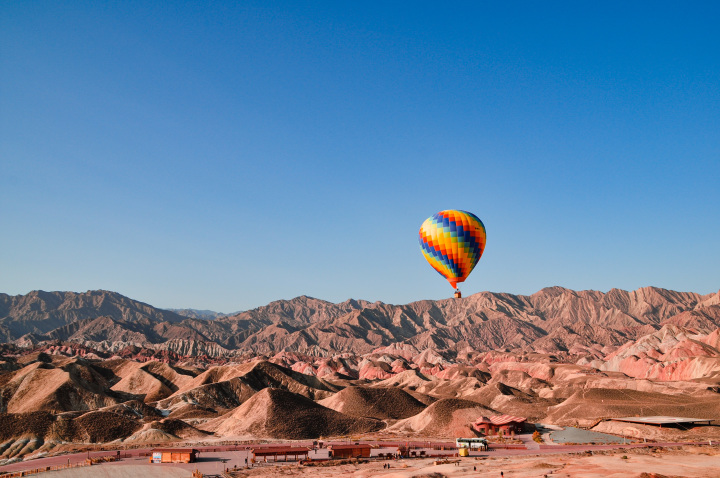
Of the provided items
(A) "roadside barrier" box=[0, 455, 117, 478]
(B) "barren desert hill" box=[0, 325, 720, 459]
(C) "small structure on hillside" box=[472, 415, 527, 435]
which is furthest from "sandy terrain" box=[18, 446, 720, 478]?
(B) "barren desert hill" box=[0, 325, 720, 459]

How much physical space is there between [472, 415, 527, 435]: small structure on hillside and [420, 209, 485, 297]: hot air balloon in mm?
27089

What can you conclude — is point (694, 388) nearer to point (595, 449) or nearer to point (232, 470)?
point (595, 449)

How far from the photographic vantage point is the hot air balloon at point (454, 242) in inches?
2950

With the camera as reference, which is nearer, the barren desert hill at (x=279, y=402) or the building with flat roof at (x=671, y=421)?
the building with flat roof at (x=671, y=421)

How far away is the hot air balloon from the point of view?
74938 millimetres

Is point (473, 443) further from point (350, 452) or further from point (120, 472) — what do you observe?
point (120, 472)

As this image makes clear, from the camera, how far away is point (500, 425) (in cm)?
8931

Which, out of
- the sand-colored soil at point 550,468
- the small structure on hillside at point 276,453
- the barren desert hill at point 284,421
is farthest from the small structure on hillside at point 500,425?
the small structure on hillside at point 276,453

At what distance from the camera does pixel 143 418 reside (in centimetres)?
11044

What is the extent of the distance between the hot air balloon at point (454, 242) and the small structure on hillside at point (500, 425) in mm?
27089

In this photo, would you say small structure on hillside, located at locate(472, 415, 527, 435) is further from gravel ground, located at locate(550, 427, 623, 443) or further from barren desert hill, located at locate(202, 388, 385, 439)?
barren desert hill, located at locate(202, 388, 385, 439)

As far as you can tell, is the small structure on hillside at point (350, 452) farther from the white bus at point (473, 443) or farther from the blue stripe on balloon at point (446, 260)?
the blue stripe on balloon at point (446, 260)

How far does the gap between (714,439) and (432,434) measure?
4081 cm

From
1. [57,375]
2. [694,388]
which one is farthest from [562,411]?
[57,375]
